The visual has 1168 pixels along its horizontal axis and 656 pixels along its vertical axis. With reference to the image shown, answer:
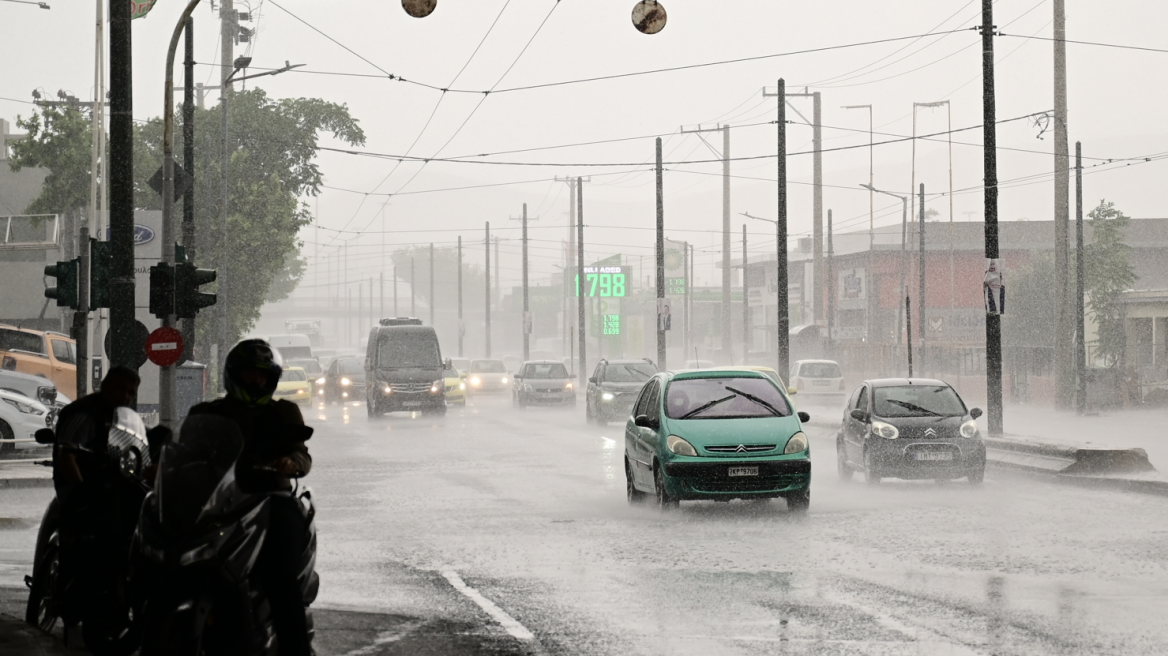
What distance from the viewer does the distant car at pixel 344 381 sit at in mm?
53625

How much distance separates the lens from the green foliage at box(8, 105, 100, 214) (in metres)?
50.1

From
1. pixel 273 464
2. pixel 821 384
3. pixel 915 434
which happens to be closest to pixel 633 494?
pixel 915 434

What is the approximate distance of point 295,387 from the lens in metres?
46.7

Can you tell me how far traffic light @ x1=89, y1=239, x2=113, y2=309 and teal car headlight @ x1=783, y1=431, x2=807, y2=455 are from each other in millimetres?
7153

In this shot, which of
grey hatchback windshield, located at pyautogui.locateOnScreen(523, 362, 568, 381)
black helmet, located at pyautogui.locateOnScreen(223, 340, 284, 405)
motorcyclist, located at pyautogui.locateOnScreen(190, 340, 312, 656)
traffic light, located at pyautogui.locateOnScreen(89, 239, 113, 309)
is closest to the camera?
motorcyclist, located at pyautogui.locateOnScreen(190, 340, 312, 656)

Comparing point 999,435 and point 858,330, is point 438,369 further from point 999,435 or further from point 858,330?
point 858,330

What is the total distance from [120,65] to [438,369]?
2736cm

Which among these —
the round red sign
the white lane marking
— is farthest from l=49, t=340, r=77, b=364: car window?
the white lane marking

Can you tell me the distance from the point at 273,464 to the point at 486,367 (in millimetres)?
56425

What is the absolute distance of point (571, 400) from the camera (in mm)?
46812

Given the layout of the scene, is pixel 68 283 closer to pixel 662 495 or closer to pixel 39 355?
pixel 662 495

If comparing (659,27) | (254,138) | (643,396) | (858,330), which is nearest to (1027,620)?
(643,396)

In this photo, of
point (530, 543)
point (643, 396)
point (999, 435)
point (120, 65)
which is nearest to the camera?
point (530, 543)

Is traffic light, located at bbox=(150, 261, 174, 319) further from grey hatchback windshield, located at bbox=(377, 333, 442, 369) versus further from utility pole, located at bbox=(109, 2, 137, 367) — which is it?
grey hatchback windshield, located at bbox=(377, 333, 442, 369)
